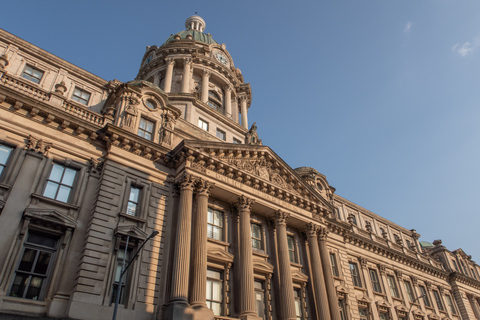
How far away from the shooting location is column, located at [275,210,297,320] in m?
23.4

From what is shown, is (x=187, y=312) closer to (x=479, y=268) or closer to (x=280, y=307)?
(x=280, y=307)

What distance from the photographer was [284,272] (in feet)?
81.3

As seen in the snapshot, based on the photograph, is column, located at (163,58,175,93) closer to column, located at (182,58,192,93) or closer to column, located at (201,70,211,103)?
column, located at (182,58,192,93)

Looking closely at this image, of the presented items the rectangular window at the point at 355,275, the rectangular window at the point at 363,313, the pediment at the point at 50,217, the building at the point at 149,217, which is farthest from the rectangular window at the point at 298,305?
the pediment at the point at 50,217

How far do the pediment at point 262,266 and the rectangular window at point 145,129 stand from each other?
11.5m

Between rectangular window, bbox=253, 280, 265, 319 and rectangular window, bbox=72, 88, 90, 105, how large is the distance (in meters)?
19.4

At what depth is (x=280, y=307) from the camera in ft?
79.3

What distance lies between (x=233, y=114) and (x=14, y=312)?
1319 inches

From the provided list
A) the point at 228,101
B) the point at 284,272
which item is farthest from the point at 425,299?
the point at 228,101

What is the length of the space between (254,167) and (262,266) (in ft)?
25.1

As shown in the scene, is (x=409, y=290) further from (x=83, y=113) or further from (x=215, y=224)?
(x=83, y=113)

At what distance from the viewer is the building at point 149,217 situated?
17450 mm

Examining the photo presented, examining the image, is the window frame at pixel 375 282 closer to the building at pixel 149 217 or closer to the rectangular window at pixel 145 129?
the building at pixel 149 217

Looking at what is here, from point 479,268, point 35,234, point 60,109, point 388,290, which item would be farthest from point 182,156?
point 479,268
